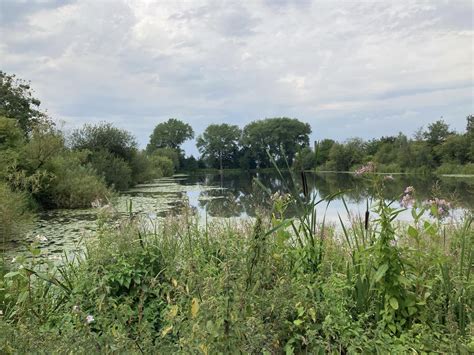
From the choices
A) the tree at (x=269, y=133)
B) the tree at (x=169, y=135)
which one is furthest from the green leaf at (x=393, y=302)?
the tree at (x=169, y=135)

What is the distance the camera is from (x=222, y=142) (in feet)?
280

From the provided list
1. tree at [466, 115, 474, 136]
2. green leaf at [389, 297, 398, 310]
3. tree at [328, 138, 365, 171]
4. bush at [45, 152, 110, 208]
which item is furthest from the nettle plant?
tree at [328, 138, 365, 171]

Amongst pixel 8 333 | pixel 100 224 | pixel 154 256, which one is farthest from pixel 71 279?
pixel 8 333

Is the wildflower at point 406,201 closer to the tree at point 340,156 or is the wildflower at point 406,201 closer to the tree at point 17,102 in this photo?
the tree at point 17,102

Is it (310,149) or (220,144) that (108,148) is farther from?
(220,144)

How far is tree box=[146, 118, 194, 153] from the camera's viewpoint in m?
81.8

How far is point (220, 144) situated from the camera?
84938 millimetres

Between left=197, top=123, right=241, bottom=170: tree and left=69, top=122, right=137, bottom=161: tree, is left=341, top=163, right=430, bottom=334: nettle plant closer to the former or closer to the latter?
left=69, top=122, right=137, bottom=161: tree

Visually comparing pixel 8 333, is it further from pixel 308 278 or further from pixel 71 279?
pixel 308 278

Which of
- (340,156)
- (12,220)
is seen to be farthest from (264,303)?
(340,156)

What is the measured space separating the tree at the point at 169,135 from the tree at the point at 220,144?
4.77m

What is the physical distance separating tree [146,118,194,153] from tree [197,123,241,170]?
188 inches

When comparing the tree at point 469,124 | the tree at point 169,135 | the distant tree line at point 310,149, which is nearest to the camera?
the distant tree line at point 310,149

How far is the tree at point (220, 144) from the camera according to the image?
84312mm
